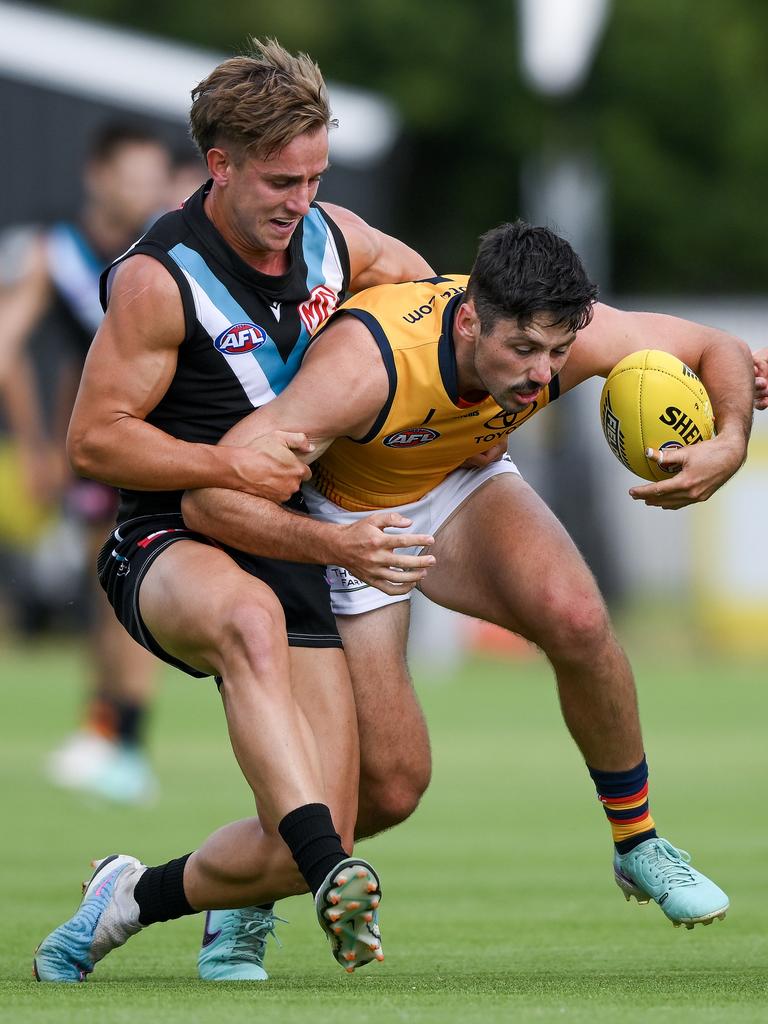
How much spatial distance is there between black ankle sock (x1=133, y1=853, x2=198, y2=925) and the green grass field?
0.20m

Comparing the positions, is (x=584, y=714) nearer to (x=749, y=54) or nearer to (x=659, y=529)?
(x=659, y=529)

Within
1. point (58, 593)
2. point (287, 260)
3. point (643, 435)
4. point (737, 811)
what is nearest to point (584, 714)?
point (643, 435)

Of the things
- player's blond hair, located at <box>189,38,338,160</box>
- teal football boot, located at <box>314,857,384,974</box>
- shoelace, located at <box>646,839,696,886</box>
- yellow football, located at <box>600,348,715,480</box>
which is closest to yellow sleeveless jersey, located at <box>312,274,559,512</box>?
yellow football, located at <box>600,348,715,480</box>

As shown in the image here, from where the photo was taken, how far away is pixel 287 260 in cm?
615

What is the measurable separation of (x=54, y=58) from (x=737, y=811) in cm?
1742

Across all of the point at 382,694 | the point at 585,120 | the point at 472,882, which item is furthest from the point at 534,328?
the point at 585,120

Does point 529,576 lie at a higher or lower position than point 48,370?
lower

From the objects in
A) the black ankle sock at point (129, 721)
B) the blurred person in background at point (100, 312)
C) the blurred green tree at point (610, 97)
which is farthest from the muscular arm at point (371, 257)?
the blurred green tree at point (610, 97)

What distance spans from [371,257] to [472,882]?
112 inches

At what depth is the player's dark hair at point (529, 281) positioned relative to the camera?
18.8 feet

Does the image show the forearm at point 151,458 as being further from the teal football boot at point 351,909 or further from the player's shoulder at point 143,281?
the teal football boot at point 351,909

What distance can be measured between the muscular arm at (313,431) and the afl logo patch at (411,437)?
0.14 m

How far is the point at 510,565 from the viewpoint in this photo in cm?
619

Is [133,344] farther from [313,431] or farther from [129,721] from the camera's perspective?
[129,721]
